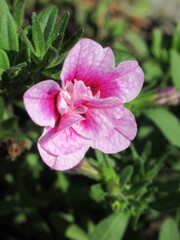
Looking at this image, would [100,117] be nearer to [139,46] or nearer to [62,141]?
[62,141]

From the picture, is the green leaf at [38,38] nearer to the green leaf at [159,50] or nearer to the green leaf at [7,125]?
the green leaf at [7,125]

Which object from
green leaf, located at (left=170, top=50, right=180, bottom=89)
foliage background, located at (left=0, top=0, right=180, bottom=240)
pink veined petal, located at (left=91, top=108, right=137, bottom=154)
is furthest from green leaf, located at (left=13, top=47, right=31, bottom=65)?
green leaf, located at (left=170, top=50, right=180, bottom=89)

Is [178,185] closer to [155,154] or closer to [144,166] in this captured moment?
[144,166]

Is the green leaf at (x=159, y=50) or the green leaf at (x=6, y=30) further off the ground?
the green leaf at (x=6, y=30)

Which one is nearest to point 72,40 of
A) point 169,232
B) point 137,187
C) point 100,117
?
point 100,117

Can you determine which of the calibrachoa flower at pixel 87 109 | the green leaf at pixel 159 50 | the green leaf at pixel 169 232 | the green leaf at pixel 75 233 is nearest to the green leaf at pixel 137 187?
the green leaf at pixel 169 232
